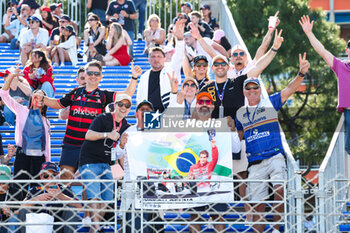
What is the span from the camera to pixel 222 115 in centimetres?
903

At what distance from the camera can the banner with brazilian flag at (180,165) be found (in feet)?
23.9

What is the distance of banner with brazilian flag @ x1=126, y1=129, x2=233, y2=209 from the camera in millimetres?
7277

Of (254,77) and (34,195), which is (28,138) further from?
(254,77)

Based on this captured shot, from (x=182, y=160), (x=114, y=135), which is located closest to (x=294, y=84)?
(x=182, y=160)

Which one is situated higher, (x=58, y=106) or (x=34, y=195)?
(x=58, y=106)

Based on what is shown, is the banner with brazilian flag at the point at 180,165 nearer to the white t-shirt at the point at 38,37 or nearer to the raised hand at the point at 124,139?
the raised hand at the point at 124,139

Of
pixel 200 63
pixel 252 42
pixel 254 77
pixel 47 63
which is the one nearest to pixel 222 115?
pixel 254 77

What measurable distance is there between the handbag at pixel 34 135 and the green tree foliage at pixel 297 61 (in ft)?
43.5

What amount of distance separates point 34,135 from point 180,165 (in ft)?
8.82

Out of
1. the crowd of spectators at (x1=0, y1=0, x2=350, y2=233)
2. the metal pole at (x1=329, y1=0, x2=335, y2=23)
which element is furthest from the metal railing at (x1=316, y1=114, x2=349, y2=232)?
the metal pole at (x1=329, y1=0, x2=335, y2=23)

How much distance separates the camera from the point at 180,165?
295 inches

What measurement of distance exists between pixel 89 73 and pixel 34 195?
199 centimetres

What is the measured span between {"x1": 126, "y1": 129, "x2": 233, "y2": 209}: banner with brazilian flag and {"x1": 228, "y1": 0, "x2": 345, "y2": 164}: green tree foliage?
47.8 feet

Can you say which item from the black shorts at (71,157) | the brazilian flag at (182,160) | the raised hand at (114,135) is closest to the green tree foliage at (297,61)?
the black shorts at (71,157)
